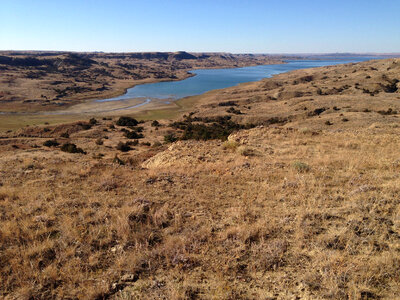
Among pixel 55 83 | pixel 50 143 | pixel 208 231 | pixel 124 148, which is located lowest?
pixel 124 148

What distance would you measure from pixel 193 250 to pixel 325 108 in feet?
138

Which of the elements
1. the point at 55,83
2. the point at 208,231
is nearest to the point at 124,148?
the point at 208,231

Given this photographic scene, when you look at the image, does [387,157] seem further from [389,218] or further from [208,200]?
[208,200]

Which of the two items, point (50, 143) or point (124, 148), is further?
point (50, 143)

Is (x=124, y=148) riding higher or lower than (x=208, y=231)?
lower

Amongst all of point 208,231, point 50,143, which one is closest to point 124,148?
point 50,143

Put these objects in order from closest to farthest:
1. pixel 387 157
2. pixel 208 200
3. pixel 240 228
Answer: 1. pixel 240 228
2. pixel 208 200
3. pixel 387 157

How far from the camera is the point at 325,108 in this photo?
131 ft

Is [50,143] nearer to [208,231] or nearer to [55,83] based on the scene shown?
[208,231]

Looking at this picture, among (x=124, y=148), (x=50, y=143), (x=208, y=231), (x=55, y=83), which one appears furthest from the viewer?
(x=55, y=83)

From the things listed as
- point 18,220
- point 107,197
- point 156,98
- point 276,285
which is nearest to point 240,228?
point 276,285

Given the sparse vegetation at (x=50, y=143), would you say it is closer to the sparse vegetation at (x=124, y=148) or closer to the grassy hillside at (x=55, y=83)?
the sparse vegetation at (x=124, y=148)

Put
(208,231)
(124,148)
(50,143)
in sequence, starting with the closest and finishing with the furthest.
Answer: (208,231) < (124,148) < (50,143)

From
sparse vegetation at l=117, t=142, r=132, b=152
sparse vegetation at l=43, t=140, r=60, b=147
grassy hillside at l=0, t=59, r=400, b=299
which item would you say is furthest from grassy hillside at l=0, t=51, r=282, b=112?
grassy hillside at l=0, t=59, r=400, b=299
